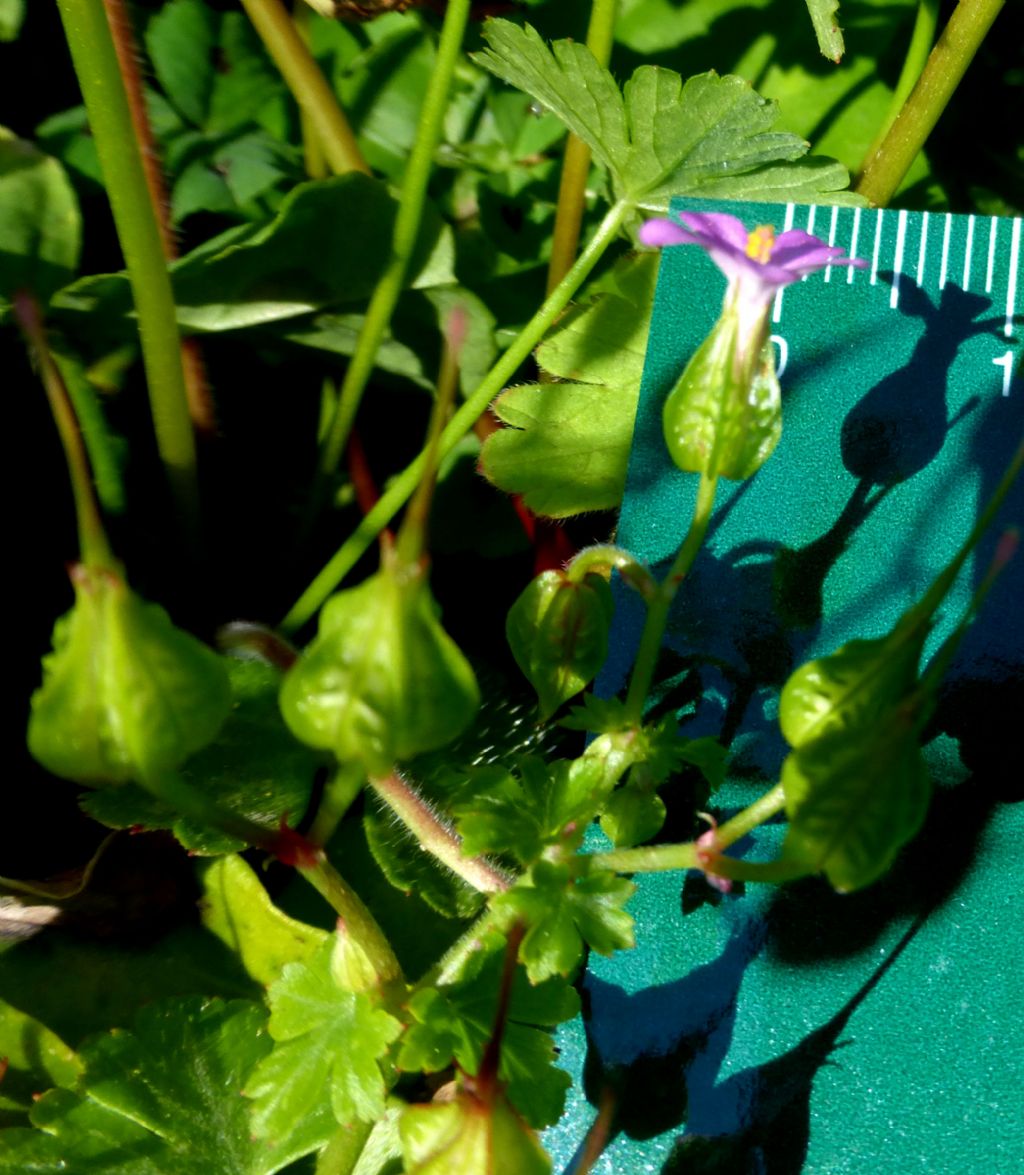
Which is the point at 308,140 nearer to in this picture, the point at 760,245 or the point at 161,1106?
the point at 760,245

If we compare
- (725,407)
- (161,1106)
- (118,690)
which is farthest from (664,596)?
(161,1106)

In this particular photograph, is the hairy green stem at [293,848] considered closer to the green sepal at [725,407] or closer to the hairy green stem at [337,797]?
the hairy green stem at [337,797]

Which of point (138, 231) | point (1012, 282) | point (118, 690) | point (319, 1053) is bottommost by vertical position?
point (319, 1053)

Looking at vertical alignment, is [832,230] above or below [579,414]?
above

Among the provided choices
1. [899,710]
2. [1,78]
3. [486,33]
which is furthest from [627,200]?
[1,78]

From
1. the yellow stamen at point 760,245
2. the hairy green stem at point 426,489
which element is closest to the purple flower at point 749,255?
the yellow stamen at point 760,245

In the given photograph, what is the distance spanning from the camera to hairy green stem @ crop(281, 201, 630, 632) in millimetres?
976

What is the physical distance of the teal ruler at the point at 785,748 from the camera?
3.09 ft

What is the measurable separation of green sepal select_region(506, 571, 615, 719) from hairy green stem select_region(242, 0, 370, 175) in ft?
1.64

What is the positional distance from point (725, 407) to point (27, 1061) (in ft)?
2.54

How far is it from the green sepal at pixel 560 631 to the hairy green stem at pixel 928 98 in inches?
21.6

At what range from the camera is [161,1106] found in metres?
0.90

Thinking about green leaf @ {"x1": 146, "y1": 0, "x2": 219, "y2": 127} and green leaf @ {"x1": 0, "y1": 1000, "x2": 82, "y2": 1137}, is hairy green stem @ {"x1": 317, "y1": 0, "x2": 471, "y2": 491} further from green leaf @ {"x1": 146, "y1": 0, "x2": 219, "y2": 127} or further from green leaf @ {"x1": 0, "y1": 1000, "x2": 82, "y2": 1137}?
green leaf @ {"x1": 0, "y1": 1000, "x2": 82, "y2": 1137}

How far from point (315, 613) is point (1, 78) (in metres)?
0.69
